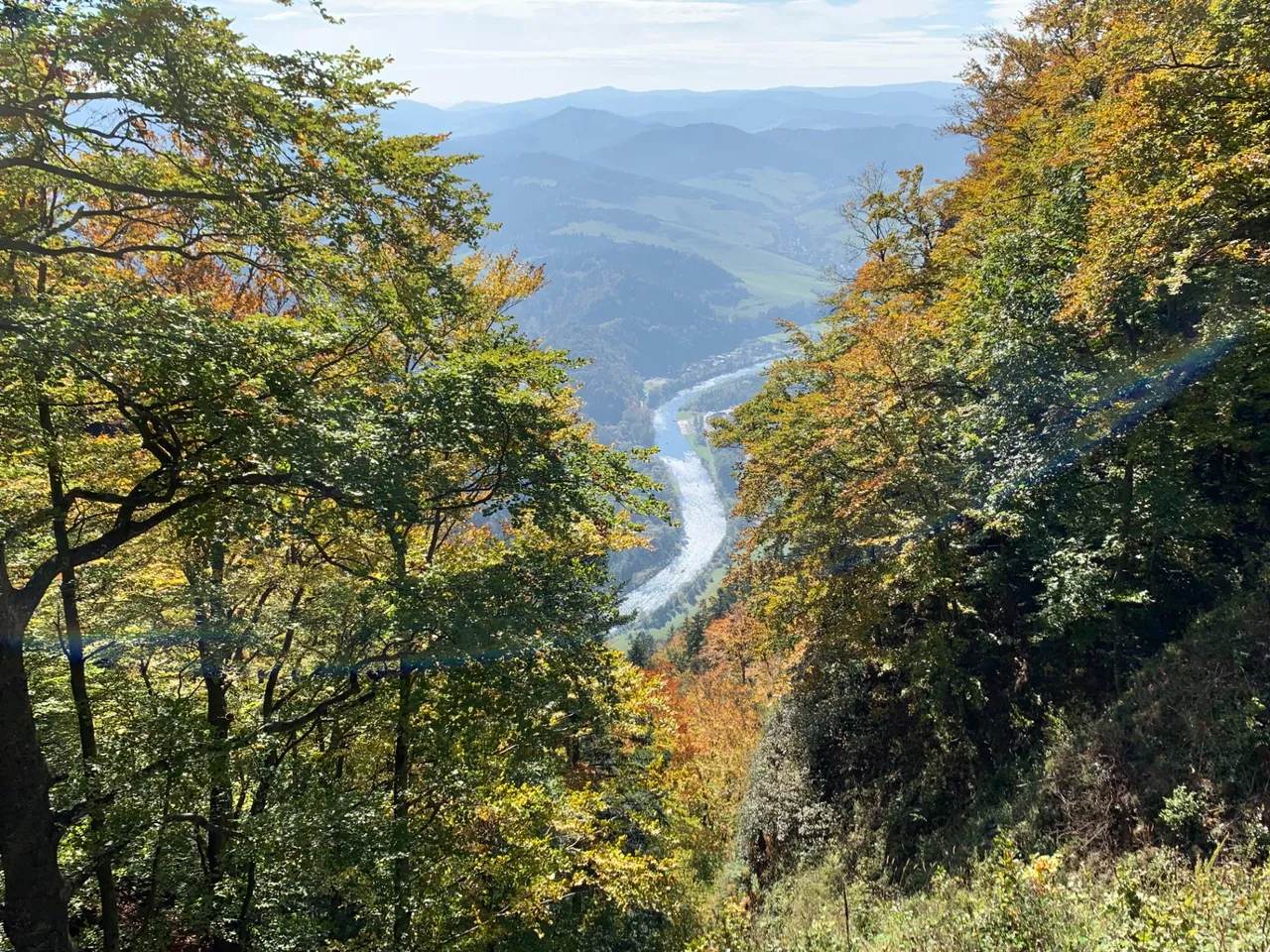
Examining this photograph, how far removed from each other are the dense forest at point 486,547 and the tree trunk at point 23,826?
0.11ft

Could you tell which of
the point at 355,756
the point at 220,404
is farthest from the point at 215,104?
the point at 355,756

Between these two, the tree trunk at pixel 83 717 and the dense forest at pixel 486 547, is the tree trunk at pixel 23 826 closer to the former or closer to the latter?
the dense forest at pixel 486 547

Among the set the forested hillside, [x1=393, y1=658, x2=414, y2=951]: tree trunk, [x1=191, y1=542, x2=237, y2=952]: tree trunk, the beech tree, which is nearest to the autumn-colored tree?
the forested hillside

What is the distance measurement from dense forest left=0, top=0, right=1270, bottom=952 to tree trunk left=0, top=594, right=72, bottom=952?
0.11 feet

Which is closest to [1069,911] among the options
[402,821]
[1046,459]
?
[1046,459]

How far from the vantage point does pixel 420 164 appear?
7.83 meters

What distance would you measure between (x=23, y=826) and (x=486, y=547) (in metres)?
5.94

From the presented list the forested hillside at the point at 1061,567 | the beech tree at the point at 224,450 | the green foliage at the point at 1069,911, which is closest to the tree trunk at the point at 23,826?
the beech tree at the point at 224,450

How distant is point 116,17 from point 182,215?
93.5 inches

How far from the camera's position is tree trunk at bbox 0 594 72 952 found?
5781 mm

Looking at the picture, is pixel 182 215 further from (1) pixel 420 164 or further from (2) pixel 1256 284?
(2) pixel 1256 284

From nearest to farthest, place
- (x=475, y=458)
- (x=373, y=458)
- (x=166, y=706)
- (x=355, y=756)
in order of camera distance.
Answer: (x=373, y=458), (x=166, y=706), (x=475, y=458), (x=355, y=756)

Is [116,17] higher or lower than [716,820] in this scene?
higher

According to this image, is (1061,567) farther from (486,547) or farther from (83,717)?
(83,717)
